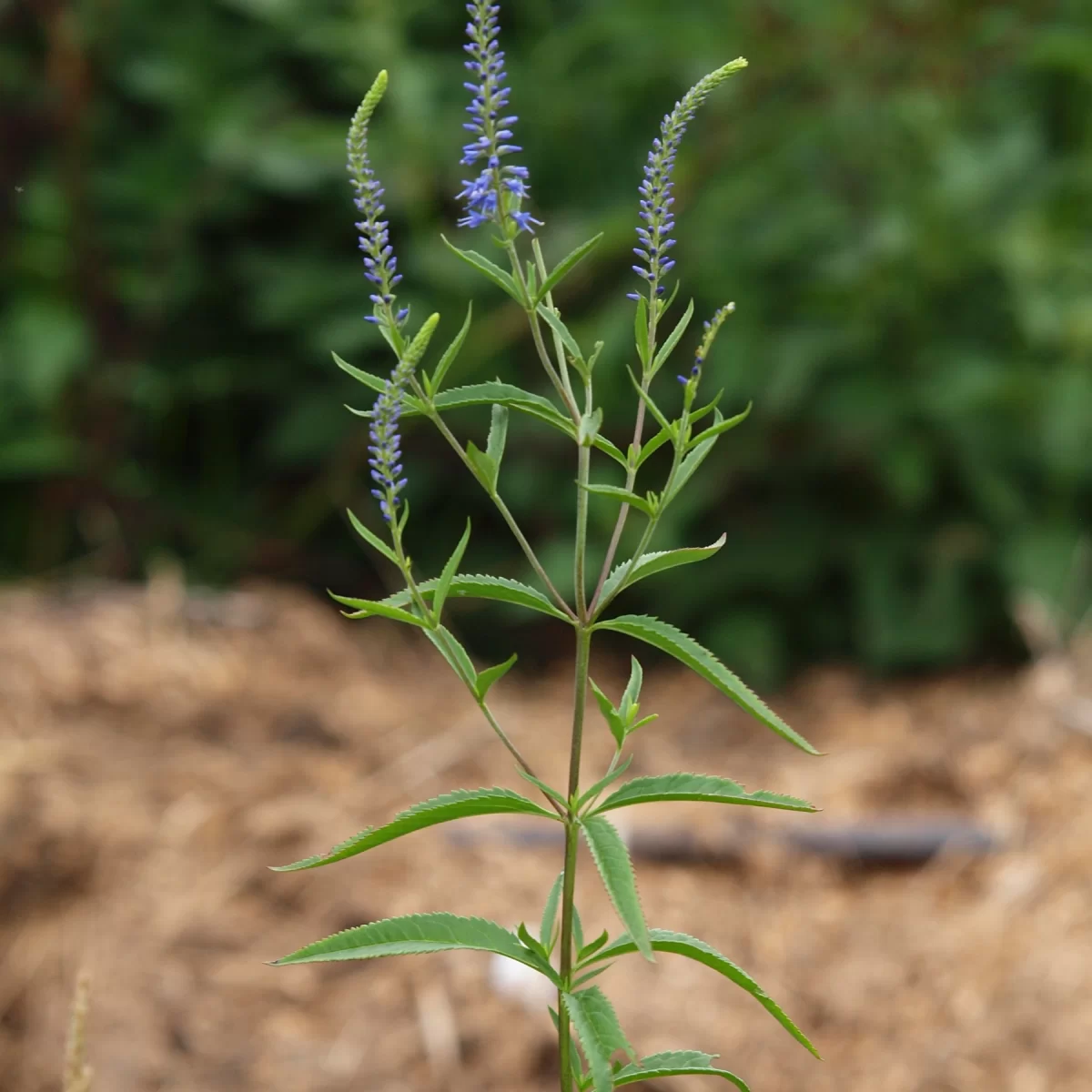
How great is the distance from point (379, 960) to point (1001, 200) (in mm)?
3251

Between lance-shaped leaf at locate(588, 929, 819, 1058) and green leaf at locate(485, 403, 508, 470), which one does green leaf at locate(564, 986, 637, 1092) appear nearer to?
lance-shaped leaf at locate(588, 929, 819, 1058)

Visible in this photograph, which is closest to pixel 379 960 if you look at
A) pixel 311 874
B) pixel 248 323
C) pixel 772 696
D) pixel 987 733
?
pixel 311 874

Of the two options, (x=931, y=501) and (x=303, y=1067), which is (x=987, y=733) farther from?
(x=303, y=1067)

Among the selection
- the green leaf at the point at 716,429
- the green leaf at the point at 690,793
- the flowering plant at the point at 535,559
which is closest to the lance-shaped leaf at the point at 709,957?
the flowering plant at the point at 535,559

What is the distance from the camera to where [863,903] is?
2.97 m

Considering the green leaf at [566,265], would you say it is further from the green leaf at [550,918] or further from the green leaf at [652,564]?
Answer: the green leaf at [550,918]

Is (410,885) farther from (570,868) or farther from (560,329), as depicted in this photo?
(560,329)

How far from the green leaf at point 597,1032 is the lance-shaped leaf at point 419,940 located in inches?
1.4

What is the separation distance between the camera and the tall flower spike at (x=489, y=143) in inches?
38.0

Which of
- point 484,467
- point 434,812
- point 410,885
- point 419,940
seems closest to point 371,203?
point 484,467

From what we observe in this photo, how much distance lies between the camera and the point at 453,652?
111 centimetres

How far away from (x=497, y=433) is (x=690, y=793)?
0.33 metres

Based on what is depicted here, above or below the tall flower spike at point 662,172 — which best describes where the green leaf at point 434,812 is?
below

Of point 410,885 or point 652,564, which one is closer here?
point 652,564
